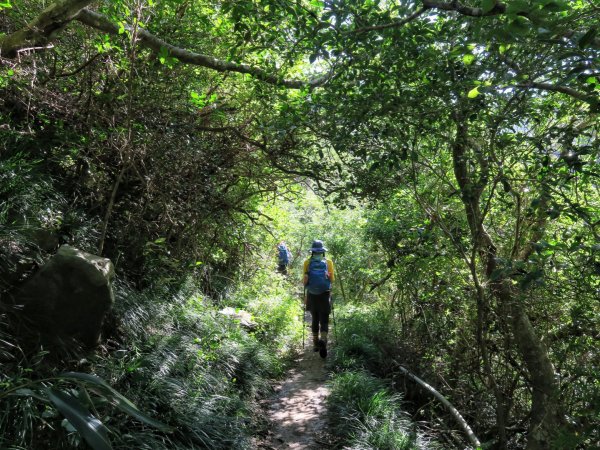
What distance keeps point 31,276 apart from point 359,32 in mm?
3622

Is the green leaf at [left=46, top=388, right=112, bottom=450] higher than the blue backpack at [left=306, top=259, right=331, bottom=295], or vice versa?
the blue backpack at [left=306, top=259, right=331, bottom=295]

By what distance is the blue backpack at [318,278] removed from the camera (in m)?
8.05

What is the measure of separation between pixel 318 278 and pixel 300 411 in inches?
105

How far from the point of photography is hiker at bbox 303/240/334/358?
8055mm

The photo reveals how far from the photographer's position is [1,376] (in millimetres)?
3102

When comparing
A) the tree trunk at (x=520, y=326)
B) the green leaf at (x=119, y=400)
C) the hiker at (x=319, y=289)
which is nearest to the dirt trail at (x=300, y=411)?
the hiker at (x=319, y=289)

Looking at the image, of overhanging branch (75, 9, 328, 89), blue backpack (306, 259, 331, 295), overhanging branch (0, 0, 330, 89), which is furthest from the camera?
blue backpack (306, 259, 331, 295)

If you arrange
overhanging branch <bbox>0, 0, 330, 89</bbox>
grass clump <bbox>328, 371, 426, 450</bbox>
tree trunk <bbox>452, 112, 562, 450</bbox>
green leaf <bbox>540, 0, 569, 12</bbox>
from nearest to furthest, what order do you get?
green leaf <bbox>540, 0, 569, 12</bbox>
tree trunk <bbox>452, 112, 562, 450</bbox>
overhanging branch <bbox>0, 0, 330, 89</bbox>
grass clump <bbox>328, 371, 426, 450</bbox>

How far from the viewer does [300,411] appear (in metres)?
6.00

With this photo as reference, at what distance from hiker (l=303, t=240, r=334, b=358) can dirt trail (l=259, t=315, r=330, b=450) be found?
23.9 inches

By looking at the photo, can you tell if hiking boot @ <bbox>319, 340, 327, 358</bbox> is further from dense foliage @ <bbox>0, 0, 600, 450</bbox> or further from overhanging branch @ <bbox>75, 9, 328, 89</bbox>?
overhanging branch @ <bbox>75, 9, 328, 89</bbox>

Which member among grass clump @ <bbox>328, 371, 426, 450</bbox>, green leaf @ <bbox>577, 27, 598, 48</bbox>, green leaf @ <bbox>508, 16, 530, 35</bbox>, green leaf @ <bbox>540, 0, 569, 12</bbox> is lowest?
grass clump @ <bbox>328, 371, 426, 450</bbox>

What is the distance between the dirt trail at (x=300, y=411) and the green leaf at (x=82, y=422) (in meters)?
3.74

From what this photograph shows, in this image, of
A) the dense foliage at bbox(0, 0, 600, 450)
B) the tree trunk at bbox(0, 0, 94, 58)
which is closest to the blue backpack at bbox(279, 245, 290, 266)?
the dense foliage at bbox(0, 0, 600, 450)
